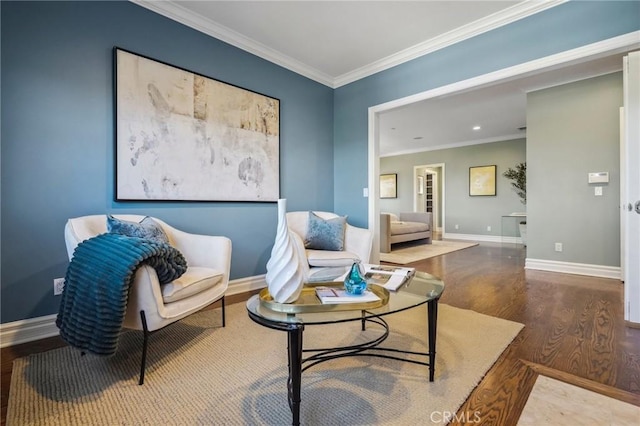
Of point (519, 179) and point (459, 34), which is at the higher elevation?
point (459, 34)

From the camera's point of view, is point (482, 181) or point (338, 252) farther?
point (482, 181)

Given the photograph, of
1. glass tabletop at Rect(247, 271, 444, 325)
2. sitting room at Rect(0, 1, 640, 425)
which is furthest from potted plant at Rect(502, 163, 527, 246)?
glass tabletop at Rect(247, 271, 444, 325)

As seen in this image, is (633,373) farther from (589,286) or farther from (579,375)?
(589,286)

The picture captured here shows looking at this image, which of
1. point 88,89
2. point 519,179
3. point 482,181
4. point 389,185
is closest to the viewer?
point 88,89

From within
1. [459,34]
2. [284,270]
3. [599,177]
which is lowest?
[284,270]

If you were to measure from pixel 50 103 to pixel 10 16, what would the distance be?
1.77 ft

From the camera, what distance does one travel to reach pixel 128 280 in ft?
4.63

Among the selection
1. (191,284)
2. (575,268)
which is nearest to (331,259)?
(191,284)

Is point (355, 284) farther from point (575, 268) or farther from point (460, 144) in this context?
point (460, 144)

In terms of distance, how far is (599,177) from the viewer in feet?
12.1

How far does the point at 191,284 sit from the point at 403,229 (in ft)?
16.4

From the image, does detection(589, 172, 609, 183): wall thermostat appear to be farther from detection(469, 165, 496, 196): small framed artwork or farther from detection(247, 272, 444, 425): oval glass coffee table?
detection(469, 165, 496, 196): small framed artwork

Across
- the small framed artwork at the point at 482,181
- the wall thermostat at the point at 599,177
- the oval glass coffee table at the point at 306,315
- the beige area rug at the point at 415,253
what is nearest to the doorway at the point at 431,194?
the small framed artwork at the point at 482,181

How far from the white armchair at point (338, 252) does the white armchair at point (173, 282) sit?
69cm
